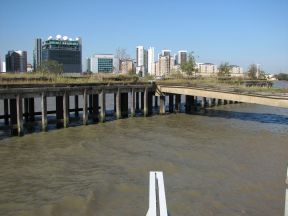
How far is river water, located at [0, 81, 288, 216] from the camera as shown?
12.2 metres

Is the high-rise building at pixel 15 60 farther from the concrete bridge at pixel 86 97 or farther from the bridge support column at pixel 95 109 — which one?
the bridge support column at pixel 95 109

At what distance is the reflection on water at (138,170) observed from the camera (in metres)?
12.3

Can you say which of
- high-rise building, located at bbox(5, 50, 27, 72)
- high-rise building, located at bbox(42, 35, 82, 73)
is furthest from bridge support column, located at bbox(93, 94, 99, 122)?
high-rise building, located at bbox(5, 50, 27, 72)

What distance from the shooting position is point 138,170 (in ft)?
54.6

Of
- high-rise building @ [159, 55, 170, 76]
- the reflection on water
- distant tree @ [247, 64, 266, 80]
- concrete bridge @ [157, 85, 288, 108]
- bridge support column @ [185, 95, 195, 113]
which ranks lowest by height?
the reflection on water

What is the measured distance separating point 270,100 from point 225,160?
11.5 meters

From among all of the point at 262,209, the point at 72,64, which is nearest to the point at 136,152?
the point at 262,209

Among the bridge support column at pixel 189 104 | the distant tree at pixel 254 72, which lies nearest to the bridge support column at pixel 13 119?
the bridge support column at pixel 189 104

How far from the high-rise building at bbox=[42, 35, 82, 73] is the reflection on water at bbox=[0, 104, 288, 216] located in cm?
12716

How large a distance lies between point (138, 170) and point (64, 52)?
142 metres

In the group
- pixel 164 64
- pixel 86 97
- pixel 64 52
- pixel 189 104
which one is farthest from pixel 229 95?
pixel 164 64

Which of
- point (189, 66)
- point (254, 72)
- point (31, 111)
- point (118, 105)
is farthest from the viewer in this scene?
point (254, 72)

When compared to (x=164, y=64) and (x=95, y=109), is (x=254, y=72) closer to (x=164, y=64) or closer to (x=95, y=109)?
(x=164, y=64)

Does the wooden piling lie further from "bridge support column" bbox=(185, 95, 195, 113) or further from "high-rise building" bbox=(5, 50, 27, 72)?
"high-rise building" bbox=(5, 50, 27, 72)
